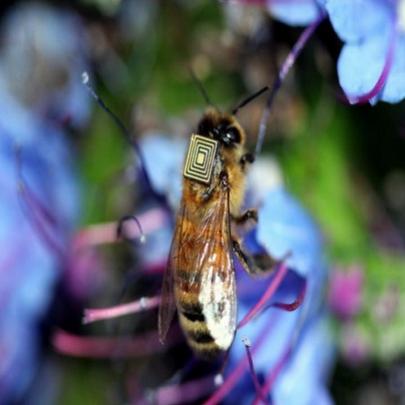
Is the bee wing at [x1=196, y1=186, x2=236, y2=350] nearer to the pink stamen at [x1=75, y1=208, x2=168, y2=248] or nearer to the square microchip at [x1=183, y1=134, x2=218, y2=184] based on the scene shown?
→ the square microchip at [x1=183, y1=134, x2=218, y2=184]

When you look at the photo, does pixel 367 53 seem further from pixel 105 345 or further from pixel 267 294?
pixel 105 345

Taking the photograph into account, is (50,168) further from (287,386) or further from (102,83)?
(287,386)

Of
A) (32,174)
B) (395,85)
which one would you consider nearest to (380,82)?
(395,85)

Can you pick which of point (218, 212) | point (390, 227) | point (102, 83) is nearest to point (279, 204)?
point (218, 212)

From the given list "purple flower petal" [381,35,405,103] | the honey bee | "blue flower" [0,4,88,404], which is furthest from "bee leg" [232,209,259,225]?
"blue flower" [0,4,88,404]

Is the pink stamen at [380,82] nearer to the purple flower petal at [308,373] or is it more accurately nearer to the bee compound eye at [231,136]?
the bee compound eye at [231,136]

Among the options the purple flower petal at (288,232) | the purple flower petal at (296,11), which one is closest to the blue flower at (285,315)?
the purple flower petal at (288,232)
